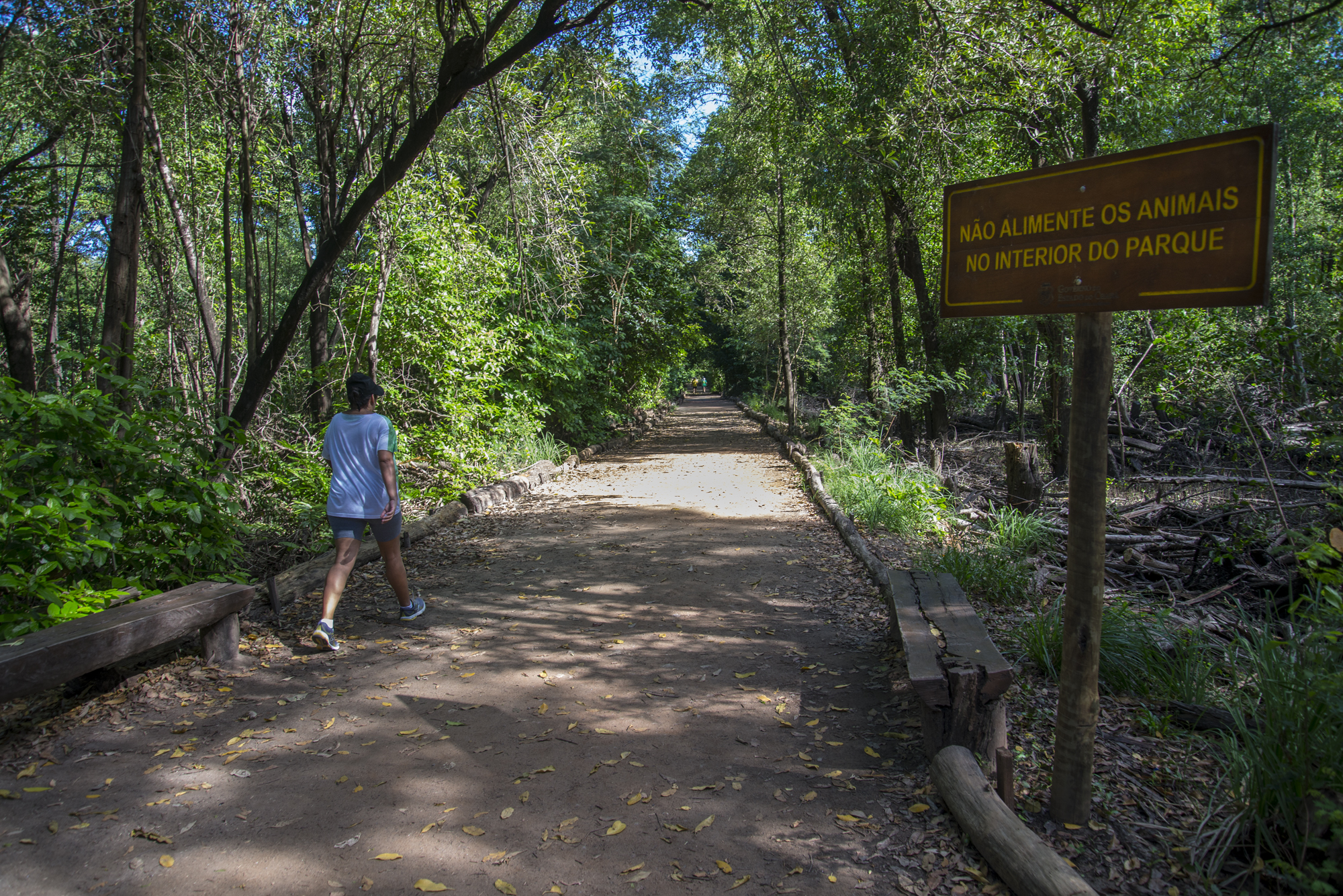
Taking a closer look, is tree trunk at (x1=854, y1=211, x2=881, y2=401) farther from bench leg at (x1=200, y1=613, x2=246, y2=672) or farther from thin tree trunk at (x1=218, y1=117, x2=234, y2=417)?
bench leg at (x1=200, y1=613, x2=246, y2=672)

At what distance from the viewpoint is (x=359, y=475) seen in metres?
5.08

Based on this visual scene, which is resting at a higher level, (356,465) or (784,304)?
(784,304)

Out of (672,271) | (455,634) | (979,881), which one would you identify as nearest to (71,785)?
(455,634)

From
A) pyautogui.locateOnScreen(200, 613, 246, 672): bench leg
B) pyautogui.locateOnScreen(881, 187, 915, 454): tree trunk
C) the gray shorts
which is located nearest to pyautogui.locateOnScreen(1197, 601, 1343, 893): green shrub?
the gray shorts

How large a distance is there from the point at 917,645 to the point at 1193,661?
144 cm

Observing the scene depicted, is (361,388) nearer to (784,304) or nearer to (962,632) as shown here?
(962,632)

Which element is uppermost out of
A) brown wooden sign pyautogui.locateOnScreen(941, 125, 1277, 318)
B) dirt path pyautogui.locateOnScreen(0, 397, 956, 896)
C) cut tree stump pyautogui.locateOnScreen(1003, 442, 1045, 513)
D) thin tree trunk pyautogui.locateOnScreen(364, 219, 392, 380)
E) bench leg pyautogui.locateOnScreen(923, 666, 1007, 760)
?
thin tree trunk pyautogui.locateOnScreen(364, 219, 392, 380)

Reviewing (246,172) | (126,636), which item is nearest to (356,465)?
(126,636)

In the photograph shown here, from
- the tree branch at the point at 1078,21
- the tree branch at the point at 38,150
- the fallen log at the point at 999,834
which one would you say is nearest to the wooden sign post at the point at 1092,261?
the fallen log at the point at 999,834

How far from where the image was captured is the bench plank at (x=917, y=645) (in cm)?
325

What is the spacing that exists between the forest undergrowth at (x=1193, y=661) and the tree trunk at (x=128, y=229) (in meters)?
6.66

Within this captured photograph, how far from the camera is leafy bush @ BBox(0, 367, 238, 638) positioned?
12.2ft

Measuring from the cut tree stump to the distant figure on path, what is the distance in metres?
6.43

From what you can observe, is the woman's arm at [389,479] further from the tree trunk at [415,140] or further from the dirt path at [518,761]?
the tree trunk at [415,140]
